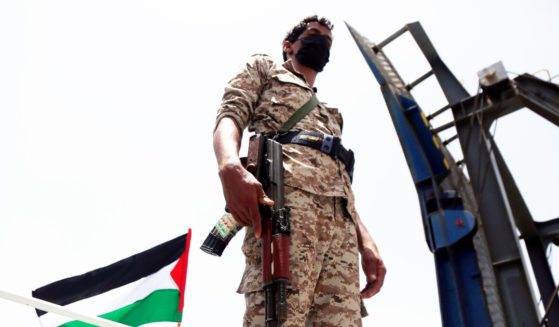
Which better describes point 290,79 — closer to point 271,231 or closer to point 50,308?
point 271,231

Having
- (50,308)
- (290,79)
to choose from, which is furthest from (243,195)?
(50,308)

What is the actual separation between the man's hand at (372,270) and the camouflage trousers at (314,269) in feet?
0.85

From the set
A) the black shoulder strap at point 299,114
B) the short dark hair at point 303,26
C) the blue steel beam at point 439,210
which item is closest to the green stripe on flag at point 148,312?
the blue steel beam at point 439,210

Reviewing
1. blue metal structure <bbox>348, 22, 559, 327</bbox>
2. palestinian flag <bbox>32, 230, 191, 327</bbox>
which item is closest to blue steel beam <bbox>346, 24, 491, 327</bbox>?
blue metal structure <bbox>348, 22, 559, 327</bbox>

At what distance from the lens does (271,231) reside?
5.01ft

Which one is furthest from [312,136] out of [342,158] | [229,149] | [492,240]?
[492,240]

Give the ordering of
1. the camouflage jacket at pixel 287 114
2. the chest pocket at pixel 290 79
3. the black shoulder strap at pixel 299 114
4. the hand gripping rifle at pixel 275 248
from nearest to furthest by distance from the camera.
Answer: the hand gripping rifle at pixel 275 248
the camouflage jacket at pixel 287 114
the black shoulder strap at pixel 299 114
the chest pocket at pixel 290 79

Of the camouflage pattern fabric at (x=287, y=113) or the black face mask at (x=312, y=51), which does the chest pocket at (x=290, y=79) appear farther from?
the black face mask at (x=312, y=51)

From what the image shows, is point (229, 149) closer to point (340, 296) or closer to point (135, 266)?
point (340, 296)

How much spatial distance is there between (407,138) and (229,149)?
4.97m

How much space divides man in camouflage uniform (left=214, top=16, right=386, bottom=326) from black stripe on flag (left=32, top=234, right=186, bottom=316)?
4.04 m

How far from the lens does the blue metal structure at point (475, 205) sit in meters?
4.78

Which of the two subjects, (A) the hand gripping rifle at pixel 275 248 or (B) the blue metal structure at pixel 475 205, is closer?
(A) the hand gripping rifle at pixel 275 248

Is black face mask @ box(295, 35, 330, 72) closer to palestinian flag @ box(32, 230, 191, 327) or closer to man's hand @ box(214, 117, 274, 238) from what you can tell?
man's hand @ box(214, 117, 274, 238)
